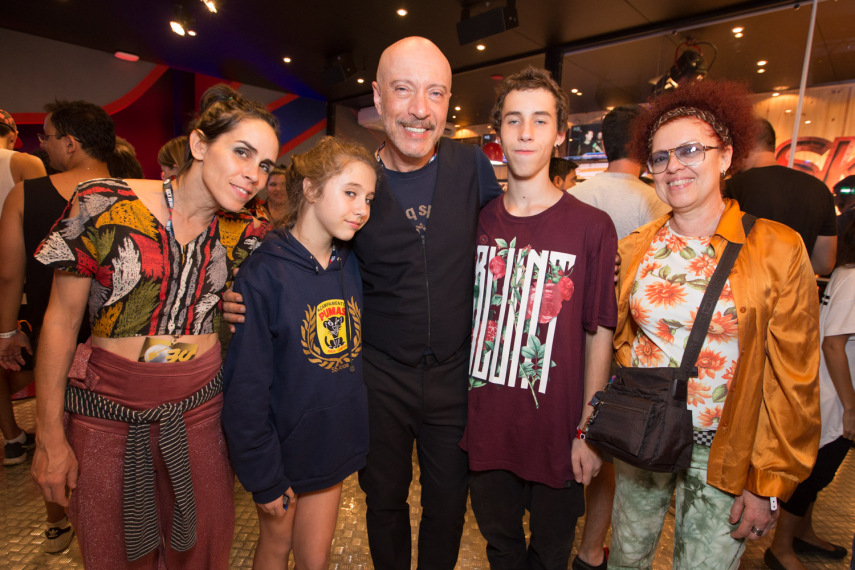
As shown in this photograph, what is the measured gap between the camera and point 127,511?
1.23 meters

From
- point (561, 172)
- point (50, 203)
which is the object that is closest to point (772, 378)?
point (561, 172)

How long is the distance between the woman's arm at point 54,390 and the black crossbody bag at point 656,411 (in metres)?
1.46

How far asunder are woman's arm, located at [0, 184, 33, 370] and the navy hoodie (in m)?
1.47

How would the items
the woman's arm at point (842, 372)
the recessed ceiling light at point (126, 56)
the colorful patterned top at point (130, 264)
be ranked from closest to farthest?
the colorful patterned top at point (130, 264) → the woman's arm at point (842, 372) → the recessed ceiling light at point (126, 56)

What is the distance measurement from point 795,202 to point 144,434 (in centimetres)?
314

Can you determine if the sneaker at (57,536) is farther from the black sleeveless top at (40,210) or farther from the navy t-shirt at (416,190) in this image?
the navy t-shirt at (416,190)

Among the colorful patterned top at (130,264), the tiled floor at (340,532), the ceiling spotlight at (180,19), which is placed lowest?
the tiled floor at (340,532)

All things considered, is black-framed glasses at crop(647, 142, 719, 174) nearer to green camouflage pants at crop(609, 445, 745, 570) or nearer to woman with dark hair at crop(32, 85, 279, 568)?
green camouflage pants at crop(609, 445, 745, 570)

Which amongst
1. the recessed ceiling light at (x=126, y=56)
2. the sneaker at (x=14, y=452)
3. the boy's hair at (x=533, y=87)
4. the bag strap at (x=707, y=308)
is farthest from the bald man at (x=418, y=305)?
the recessed ceiling light at (x=126, y=56)

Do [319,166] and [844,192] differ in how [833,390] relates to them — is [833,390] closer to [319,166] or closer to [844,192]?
[319,166]

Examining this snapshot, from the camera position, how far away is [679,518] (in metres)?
1.36

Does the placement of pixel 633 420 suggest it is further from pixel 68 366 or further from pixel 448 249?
pixel 68 366

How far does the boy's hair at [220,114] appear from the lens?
1.28 metres

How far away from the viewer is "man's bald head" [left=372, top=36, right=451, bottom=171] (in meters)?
1.56
